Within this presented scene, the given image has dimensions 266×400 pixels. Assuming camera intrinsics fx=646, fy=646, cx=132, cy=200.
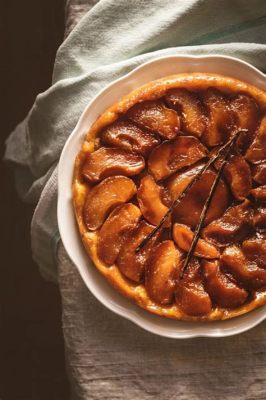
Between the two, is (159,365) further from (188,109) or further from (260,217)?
(188,109)

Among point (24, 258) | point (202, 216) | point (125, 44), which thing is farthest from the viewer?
point (24, 258)

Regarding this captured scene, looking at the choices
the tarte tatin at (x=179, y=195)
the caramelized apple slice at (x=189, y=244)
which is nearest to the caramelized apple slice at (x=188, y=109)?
the tarte tatin at (x=179, y=195)

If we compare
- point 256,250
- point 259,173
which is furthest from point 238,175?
point 256,250

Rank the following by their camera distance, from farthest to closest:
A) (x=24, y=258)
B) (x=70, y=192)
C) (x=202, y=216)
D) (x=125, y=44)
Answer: (x=24, y=258), (x=125, y=44), (x=70, y=192), (x=202, y=216)

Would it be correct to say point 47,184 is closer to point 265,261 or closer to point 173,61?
point 173,61

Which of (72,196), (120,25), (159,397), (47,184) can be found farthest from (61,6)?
(159,397)

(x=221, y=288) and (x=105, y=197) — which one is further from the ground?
(x=105, y=197)

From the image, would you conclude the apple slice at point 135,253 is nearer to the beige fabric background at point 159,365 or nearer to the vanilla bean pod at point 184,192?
the vanilla bean pod at point 184,192
